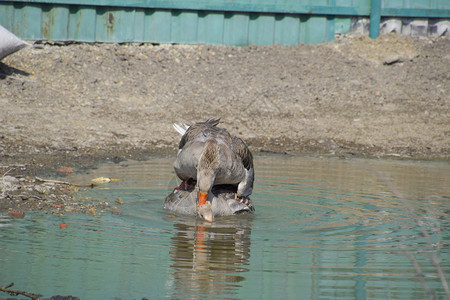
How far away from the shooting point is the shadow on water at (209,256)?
4660 millimetres

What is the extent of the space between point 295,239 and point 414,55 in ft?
29.6

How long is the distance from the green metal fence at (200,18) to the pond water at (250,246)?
528 centimetres

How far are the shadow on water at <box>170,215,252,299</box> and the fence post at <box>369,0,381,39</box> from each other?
27.3 feet

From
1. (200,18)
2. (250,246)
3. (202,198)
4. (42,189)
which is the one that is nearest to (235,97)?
(200,18)

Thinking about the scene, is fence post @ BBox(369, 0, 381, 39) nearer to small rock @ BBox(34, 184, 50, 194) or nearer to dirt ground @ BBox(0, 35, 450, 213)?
dirt ground @ BBox(0, 35, 450, 213)

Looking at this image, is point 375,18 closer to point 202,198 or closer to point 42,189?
point 202,198

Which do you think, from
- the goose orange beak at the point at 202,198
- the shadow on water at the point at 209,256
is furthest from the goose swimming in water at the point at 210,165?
the shadow on water at the point at 209,256

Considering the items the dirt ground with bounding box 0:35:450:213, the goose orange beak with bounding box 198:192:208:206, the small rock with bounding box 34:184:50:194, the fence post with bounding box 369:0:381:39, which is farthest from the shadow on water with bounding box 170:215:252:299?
the fence post with bounding box 369:0:381:39

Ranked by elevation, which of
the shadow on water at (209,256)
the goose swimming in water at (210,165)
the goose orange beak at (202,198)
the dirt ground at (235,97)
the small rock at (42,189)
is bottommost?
the shadow on water at (209,256)

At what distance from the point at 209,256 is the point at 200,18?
8.77m

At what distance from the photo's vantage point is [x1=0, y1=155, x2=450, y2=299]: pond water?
463 centimetres

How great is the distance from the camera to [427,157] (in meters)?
11.0

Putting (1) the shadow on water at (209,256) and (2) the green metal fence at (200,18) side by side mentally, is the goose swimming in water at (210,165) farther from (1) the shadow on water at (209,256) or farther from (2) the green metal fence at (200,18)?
(2) the green metal fence at (200,18)

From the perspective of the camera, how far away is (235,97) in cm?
1246
